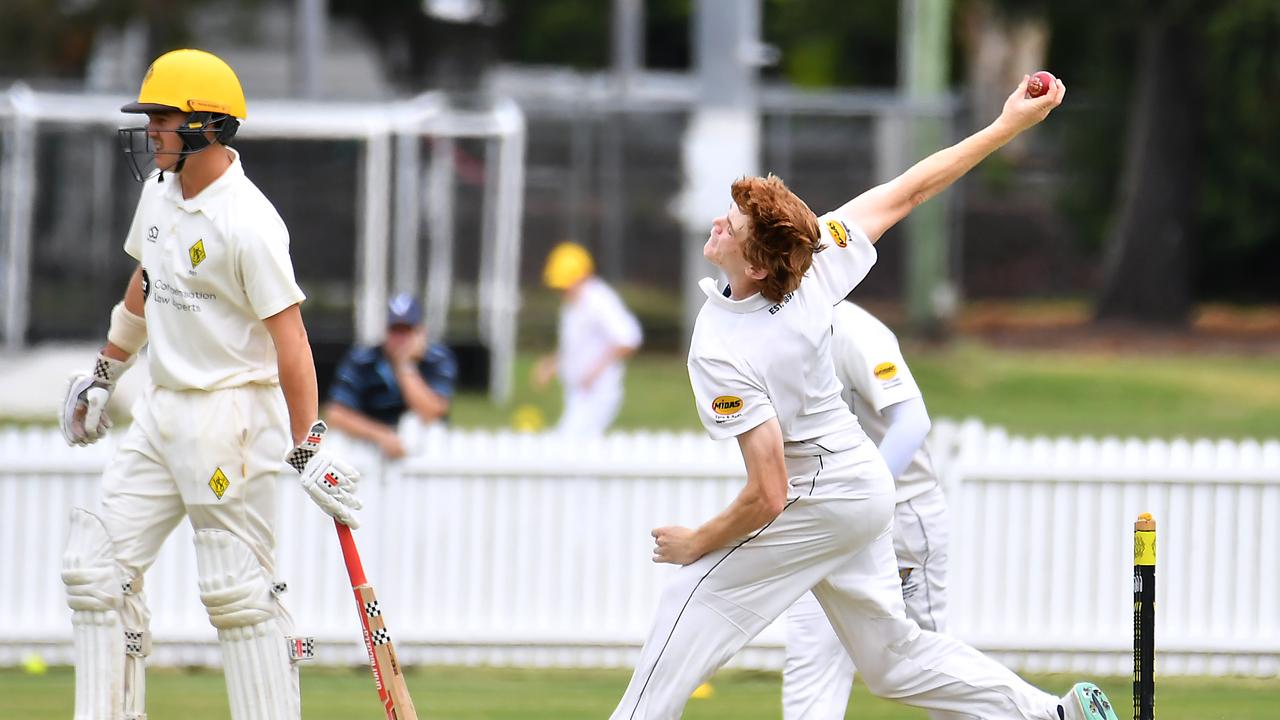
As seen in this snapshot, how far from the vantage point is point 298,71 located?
2284 centimetres

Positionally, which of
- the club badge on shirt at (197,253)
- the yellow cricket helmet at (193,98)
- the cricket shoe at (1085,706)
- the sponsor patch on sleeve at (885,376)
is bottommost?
the cricket shoe at (1085,706)

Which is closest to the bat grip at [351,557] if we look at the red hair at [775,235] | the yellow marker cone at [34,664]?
the red hair at [775,235]

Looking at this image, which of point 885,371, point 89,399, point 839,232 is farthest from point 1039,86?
point 89,399

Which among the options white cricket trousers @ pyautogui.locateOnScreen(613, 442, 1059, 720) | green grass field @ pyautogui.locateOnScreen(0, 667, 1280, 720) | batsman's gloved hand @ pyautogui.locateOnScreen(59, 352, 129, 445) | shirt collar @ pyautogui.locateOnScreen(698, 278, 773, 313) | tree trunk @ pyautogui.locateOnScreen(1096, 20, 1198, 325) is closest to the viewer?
shirt collar @ pyautogui.locateOnScreen(698, 278, 773, 313)

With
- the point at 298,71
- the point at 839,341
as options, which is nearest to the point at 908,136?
the point at 298,71

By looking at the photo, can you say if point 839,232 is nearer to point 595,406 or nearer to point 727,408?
point 727,408

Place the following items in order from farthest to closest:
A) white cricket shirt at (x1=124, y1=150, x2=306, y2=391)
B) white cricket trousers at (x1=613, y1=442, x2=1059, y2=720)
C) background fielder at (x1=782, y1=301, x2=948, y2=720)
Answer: background fielder at (x1=782, y1=301, x2=948, y2=720) → white cricket shirt at (x1=124, y1=150, x2=306, y2=391) → white cricket trousers at (x1=613, y1=442, x2=1059, y2=720)

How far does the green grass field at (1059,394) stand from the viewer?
1767cm

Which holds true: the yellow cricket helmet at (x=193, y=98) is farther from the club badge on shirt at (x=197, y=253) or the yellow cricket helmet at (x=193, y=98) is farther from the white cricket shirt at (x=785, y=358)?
the white cricket shirt at (x=785, y=358)

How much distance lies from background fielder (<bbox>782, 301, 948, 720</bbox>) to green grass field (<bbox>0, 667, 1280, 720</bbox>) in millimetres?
1636

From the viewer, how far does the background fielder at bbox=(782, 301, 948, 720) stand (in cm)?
575

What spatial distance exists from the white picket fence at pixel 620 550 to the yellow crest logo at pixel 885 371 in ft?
9.68

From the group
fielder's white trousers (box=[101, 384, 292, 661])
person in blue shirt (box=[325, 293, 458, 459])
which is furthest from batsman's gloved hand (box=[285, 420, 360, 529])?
person in blue shirt (box=[325, 293, 458, 459])

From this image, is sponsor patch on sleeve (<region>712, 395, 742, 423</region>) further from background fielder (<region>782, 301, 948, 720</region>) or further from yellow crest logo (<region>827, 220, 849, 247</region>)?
background fielder (<region>782, 301, 948, 720</region>)
